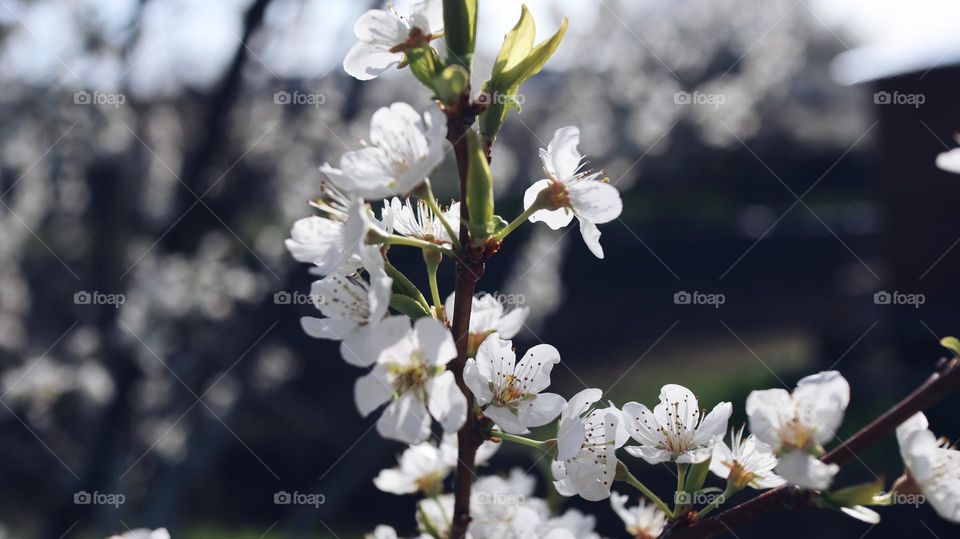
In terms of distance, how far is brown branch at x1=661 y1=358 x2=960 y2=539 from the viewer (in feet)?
2.37

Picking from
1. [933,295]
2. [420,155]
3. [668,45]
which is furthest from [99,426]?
[668,45]

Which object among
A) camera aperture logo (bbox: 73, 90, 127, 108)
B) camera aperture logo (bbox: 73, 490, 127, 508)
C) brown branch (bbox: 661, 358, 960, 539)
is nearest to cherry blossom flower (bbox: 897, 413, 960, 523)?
brown branch (bbox: 661, 358, 960, 539)

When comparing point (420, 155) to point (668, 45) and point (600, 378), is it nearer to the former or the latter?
point (600, 378)

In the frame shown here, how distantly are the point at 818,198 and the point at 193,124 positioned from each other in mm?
10828

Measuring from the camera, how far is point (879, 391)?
6.26 meters

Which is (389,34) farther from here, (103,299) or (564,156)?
(103,299)

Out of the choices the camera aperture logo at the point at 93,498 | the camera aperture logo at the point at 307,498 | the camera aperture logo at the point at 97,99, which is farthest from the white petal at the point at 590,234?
the camera aperture logo at the point at 97,99

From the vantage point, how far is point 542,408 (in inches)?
36.5

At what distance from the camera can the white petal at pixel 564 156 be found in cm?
94

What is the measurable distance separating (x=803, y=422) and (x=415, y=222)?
0.50 meters

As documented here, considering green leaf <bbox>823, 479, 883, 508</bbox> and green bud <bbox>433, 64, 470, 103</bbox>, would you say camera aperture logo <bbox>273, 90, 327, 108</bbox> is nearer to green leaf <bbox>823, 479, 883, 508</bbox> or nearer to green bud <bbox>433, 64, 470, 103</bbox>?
green bud <bbox>433, 64, 470, 103</bbox>

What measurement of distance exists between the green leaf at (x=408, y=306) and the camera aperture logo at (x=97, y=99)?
9.50ft

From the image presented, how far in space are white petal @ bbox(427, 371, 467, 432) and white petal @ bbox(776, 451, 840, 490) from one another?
315 millimetres

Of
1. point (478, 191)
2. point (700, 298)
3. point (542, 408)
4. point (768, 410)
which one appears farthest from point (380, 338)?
point (700, 298)
